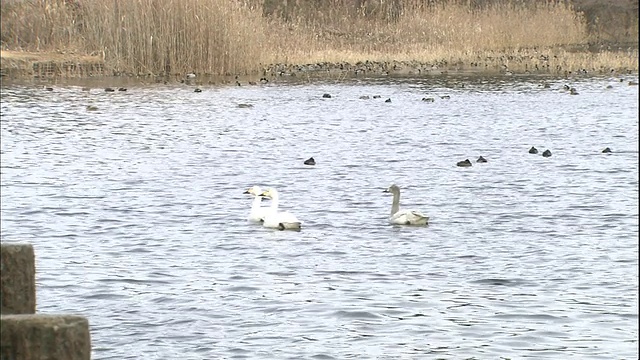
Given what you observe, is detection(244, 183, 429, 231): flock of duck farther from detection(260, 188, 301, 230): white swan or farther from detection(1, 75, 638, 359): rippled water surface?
detection(1, 75, 638, 359): rippled water surface

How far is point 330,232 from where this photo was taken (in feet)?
46.9

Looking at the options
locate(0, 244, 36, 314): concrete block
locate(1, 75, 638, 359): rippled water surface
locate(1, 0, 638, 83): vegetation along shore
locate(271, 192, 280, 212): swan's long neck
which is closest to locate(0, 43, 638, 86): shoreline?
locate(1, 0, 638, 83): vegetation along shore

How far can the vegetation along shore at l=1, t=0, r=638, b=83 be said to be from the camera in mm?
35156

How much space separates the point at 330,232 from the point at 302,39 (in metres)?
29.8

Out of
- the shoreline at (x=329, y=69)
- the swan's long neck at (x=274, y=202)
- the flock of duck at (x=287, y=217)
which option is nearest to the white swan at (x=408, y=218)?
the flock of duck at (x=287, y=217)

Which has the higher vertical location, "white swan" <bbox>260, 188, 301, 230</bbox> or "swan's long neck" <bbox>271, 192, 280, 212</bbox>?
"swan's long neck" <bbox>271, 192, 280, 212</bbox>

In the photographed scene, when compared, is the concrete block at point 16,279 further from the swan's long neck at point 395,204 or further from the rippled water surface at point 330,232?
the swan's long neck at point 395,204

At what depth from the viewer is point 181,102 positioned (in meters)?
30.9

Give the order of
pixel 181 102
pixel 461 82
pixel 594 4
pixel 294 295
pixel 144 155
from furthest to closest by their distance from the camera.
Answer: pixel 594 4 → pixel 461 82 → pixel 181 102 → pixel 144 155 → pixel 294 295

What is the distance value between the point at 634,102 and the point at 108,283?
22540 millimetres

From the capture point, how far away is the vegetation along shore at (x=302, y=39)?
35156 millimetres

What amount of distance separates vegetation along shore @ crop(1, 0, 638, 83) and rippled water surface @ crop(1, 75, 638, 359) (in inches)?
260

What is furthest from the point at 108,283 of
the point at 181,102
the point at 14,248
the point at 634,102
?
the point at 634,102

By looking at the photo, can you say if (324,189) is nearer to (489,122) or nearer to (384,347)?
(384,347)
